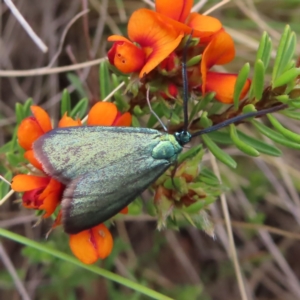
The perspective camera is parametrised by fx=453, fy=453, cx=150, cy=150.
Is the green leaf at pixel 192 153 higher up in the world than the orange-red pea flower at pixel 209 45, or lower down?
lower down

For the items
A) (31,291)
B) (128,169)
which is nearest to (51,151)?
(128,169)

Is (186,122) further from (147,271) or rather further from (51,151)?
(147,271)

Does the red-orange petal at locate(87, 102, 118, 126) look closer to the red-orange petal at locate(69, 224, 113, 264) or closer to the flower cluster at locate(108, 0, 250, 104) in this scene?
the flower cluster at locate(108, 0, 250, 104)

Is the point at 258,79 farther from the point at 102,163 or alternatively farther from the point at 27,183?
the point at 27,183

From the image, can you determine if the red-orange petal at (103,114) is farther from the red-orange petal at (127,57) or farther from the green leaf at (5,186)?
the green leaf at (5,186)

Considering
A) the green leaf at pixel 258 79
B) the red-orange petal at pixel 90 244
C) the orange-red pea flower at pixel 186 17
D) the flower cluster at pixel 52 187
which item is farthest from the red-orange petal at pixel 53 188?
the green leaf at pixel 258 79

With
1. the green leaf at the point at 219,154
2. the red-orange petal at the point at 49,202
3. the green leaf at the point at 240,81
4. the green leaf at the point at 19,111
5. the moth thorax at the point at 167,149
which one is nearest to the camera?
the red-orange petal at the point at 49,202

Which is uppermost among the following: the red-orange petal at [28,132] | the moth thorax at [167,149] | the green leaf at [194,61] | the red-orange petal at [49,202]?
the green leaf at [194,61]

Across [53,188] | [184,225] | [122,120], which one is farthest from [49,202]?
[184,225]
